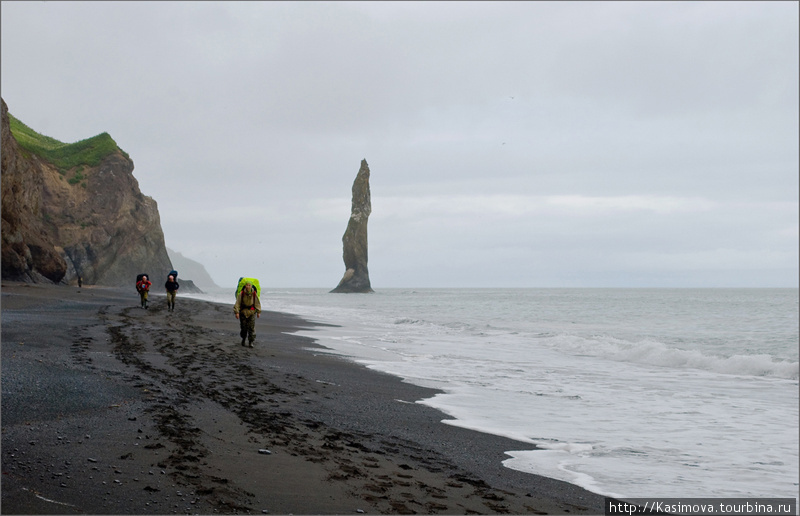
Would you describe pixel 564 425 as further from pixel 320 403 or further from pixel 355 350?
pixel 355 350

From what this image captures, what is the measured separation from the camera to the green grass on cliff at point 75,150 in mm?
70688

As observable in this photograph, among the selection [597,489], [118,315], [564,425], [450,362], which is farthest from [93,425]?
[118,315]

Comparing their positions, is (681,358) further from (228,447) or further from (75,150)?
(75,150)

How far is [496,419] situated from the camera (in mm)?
8477

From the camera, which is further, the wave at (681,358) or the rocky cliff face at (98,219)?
the rocky cliff face at (98,219)

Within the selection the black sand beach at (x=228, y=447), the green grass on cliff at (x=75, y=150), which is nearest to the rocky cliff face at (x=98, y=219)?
the green grass on cliff at (x=75, y=150)

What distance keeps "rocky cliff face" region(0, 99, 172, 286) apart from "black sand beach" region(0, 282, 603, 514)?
146ft

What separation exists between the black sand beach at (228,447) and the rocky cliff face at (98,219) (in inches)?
1754

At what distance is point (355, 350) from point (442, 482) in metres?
12.2

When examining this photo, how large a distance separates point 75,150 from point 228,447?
82603mm

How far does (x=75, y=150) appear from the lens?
75.9 metres

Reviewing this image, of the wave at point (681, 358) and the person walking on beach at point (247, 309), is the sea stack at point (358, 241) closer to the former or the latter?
the wave at point (681, 358)

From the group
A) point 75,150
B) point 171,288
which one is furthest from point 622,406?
point 75,150

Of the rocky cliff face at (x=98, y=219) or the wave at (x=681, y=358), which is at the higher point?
the rocky cliff face at (x=98, y=219)
